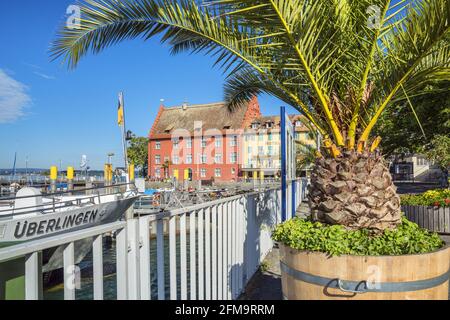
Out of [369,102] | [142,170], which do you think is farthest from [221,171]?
[369,102]

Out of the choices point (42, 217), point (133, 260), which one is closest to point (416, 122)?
point (42, 217)

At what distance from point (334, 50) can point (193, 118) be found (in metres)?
62.0

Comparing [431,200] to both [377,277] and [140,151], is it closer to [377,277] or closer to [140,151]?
[377,277]

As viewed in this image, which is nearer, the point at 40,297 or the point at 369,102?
the point at 40,297

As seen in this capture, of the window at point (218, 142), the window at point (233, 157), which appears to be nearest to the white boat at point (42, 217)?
the window at point (233, 157)

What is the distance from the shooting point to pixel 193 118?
64.4 meters

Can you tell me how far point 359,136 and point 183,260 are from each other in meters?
2.03

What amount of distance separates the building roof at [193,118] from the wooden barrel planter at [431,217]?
5091 centimetres

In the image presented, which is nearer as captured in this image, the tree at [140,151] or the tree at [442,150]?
the tree at [442,150]

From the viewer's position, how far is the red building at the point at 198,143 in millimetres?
58188

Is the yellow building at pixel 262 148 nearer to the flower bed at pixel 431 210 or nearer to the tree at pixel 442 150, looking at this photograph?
the tree at pixel 442 150

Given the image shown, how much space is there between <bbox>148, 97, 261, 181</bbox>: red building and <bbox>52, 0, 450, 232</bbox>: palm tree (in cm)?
5171
